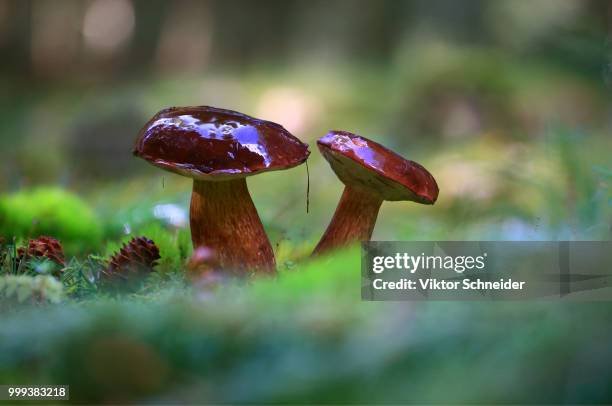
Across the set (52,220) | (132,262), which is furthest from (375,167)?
(52,220)

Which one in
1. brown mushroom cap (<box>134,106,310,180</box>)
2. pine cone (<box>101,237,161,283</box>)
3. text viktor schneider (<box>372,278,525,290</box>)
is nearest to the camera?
text viktor schneider (<box>372,278,525,290</box>)

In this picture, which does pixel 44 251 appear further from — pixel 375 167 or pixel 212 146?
pixel 375 167

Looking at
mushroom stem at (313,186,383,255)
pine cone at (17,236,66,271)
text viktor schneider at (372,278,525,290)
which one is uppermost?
mushroom stem at (313,186,383,255)

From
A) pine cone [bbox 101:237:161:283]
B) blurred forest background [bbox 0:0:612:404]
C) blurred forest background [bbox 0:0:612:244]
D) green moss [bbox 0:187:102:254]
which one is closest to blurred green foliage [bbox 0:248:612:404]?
blurred forest background [bbox 0:0:612:404]

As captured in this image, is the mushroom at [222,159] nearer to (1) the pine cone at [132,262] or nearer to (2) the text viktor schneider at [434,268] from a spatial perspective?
(1) the pine cone at [132,262]

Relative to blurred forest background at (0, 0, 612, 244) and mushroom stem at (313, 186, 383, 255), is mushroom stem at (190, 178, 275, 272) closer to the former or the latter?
mushroom stem at (313, 186, 383, 255)

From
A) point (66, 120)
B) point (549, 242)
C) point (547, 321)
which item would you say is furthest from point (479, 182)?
point (66, 120)
